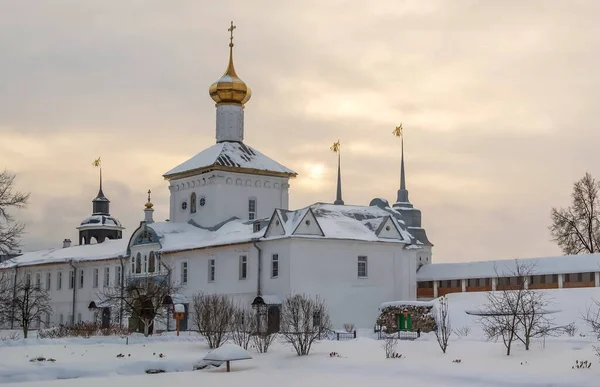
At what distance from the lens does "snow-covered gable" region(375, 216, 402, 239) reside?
49.4 metres

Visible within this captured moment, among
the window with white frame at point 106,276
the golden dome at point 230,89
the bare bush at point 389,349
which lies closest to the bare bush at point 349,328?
the bare bush at point 389,349

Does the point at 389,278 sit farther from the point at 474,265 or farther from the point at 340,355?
the point at 340,355

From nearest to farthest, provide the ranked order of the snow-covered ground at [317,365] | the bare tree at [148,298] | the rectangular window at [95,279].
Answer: the snow-covered ground at [317,365], the bare tree at [148,298], the rectangular window at [95,279]

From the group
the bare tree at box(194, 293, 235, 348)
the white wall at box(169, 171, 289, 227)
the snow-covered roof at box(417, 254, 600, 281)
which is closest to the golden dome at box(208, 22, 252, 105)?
the white wall at box(169, 171, 289, 227)

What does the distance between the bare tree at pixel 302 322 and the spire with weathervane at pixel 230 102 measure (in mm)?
14397

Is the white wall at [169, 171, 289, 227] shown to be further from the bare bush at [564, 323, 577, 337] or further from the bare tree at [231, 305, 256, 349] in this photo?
the bare bush at [564, 323, 577, 337]

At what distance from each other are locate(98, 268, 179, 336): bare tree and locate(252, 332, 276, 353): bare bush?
688cm

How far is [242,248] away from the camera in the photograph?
48750 mm

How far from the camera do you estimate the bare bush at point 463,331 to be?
4041cm

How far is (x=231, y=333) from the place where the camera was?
4047 centimetres

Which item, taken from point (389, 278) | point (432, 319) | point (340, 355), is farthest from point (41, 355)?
point (389, 278)

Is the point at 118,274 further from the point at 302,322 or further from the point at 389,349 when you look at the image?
the point at 389,349

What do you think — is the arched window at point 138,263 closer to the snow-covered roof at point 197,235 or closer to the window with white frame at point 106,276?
the snow-covered roof at point 197,235

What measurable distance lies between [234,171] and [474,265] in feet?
44.2
